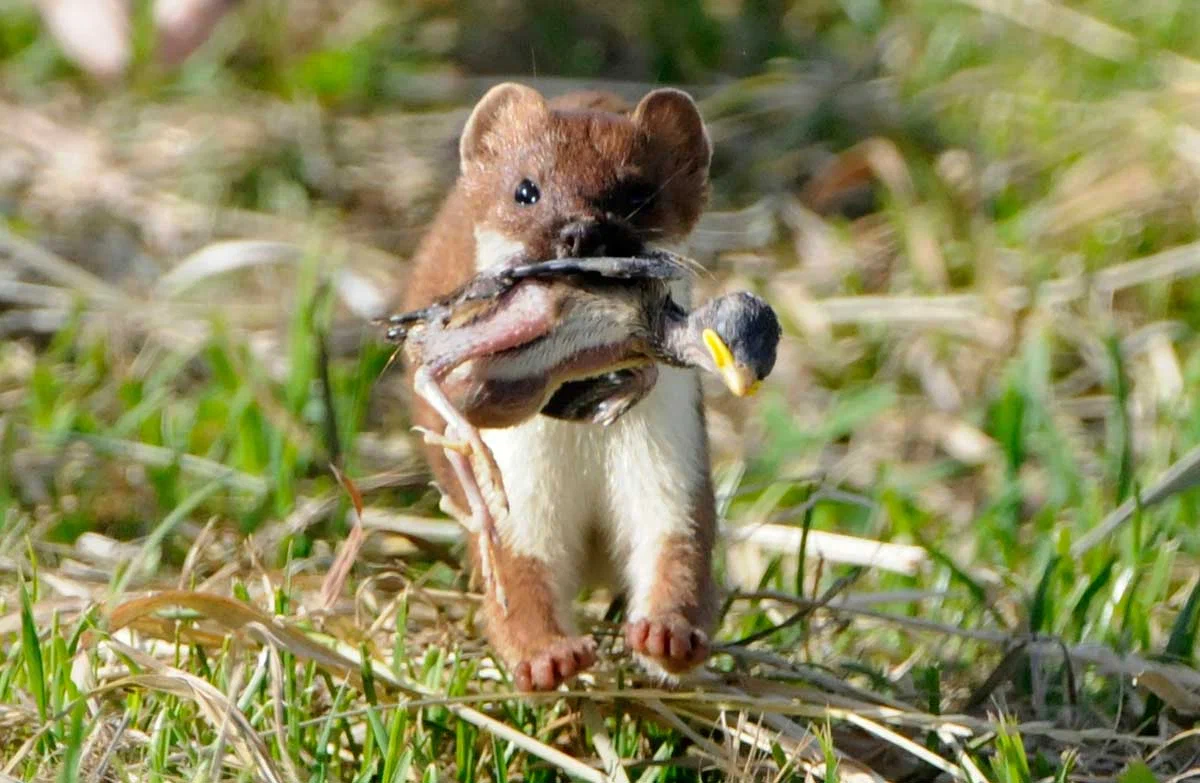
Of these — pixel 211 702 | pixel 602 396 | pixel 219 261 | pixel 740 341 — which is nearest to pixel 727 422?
pixel 219 261

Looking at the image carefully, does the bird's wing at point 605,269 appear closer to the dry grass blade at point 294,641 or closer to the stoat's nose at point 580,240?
the stoat's nose at point 580,240

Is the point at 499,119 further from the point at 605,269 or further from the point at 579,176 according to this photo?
the point at 605,269

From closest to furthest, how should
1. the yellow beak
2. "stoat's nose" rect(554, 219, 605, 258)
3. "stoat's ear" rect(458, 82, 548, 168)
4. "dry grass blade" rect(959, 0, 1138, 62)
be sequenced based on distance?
the yellow beak
"stoat's nose" rect(554, 219, 605, 258)
"stoat's ear" rect(458, 82, 548, 168)
"dry grass blade" rect(959, 0, 1138, 62)

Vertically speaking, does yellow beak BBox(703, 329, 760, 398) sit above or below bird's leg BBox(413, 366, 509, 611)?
above

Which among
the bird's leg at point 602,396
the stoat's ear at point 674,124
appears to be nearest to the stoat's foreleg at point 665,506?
the bird's leg at point 602,396

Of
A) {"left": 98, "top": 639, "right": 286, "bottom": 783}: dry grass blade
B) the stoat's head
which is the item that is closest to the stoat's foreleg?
the stoat's head

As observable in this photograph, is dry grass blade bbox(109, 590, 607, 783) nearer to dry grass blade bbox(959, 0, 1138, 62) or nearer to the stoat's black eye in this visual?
the stoat's black eye
